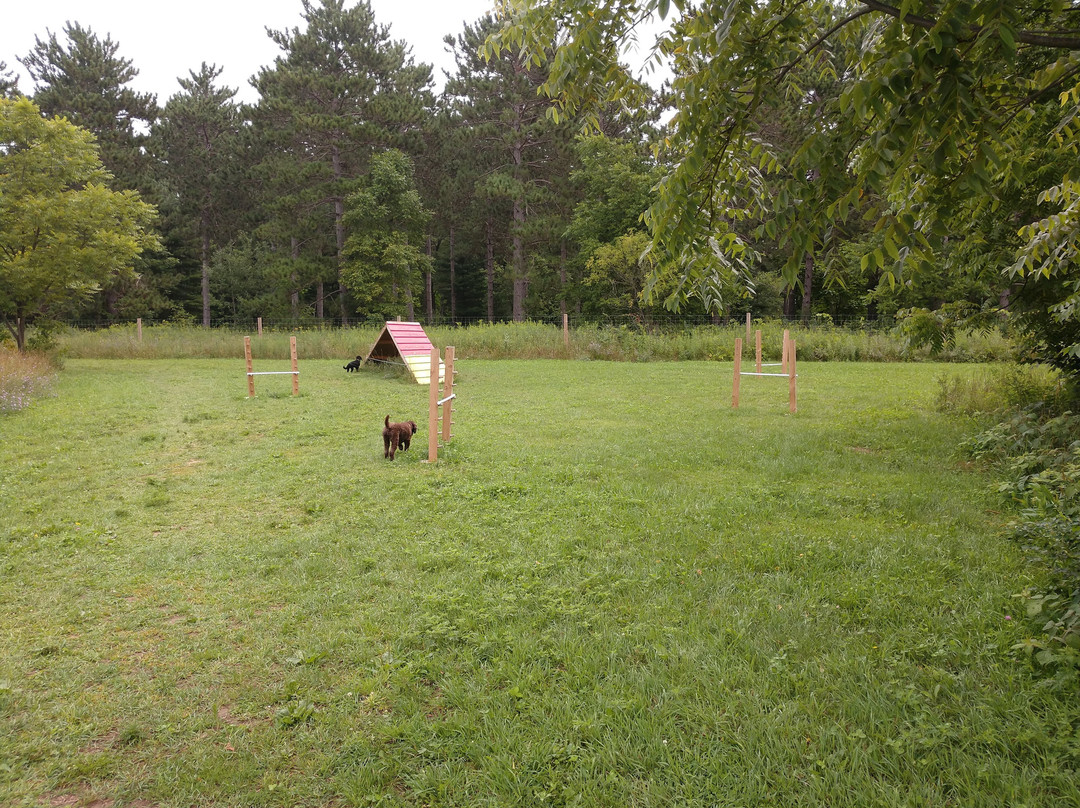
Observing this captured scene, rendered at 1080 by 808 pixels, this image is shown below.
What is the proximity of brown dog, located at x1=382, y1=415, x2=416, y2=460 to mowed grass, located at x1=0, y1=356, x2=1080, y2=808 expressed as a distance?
0.18 meters

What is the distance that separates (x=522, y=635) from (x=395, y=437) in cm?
439

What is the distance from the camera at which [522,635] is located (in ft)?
10.7

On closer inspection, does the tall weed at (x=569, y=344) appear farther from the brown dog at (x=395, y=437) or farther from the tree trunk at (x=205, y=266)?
the brown dog at (x=395, y=437)

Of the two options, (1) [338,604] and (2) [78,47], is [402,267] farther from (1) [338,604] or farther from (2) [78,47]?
(1) [338,604]

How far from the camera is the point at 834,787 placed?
7.13ft

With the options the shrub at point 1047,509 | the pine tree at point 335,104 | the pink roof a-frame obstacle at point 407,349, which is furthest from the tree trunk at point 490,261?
the shrub at point 1047,509

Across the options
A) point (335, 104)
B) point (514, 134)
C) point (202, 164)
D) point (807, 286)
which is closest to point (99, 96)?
point (202, 164)

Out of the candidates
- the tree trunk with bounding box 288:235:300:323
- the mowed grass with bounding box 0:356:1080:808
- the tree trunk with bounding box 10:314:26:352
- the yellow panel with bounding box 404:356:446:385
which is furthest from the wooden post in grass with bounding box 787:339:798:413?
the tree trunk with bounding box 288:235:300:323

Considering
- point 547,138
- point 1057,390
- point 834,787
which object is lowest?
point 834,787

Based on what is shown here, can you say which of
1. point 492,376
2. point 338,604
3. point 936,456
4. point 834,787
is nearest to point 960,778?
point 834,787

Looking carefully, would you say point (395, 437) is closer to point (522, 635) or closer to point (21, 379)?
point (522, 635)

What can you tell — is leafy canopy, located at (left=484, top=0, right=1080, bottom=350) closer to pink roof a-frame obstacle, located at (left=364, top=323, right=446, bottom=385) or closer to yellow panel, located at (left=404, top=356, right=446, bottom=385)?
pink roof a-frame obstacle, located at (left=364, top=323, right=446, bottom=385)

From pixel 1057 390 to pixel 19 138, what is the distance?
76.0 feet

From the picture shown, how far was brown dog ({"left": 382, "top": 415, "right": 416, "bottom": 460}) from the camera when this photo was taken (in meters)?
7.23
